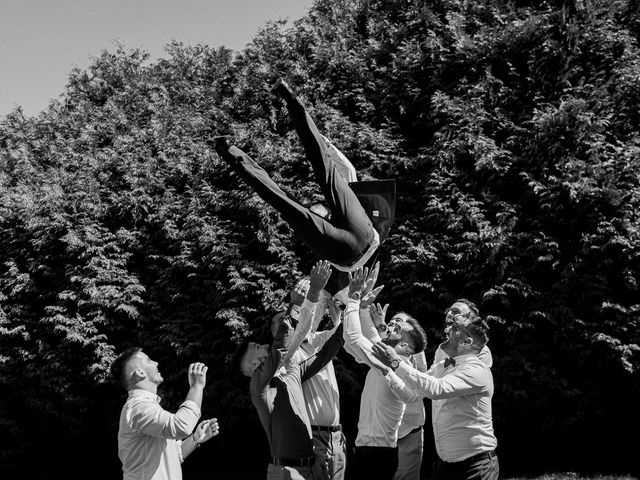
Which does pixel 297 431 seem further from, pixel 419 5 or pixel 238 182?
pixel 419 5

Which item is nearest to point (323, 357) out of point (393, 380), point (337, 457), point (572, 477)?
point (337, 457)

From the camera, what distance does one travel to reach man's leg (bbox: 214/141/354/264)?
13.3 ft

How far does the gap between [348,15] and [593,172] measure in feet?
15.9

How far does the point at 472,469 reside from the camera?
11.9 ft

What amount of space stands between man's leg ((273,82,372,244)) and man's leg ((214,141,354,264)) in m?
0.08

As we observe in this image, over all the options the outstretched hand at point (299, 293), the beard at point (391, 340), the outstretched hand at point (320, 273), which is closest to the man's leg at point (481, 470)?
the beard at point (391, 340)

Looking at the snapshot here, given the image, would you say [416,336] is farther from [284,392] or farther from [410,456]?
[410,456]

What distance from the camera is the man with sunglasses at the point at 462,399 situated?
140 inches

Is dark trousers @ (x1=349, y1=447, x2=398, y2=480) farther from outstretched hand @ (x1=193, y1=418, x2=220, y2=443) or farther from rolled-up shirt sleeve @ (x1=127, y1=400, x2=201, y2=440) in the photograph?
rolled-up shirt sleeve @ (x1=127, y1=400, x2=201, y2=440)

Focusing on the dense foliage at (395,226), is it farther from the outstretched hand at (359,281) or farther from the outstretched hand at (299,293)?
the outstretched hand at (359,281)

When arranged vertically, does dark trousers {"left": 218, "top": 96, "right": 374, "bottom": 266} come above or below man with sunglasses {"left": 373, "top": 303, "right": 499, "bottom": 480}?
above

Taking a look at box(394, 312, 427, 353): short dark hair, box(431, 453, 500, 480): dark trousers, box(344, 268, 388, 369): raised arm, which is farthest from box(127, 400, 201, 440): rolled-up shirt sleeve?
box(394, 312, 427, 353): short dark hair

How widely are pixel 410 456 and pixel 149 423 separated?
8.42ft

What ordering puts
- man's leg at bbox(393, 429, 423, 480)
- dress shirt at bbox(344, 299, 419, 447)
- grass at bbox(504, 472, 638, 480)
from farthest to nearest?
grass at bbox(504, 472, 638, 480) → man's leg at bbox(393, 429, 423, 480) → dress shirt at bbox(344, 299, 419, 447)
